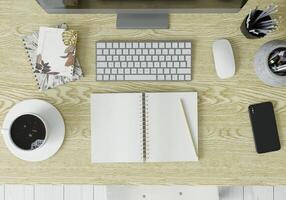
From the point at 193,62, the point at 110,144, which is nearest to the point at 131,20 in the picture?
the point at 193,62

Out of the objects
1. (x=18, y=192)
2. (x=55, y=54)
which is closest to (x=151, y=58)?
(x=55, y=54)

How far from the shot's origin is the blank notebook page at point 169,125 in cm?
107

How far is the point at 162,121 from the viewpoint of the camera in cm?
108

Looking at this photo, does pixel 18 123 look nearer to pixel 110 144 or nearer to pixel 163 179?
pixel 110 144

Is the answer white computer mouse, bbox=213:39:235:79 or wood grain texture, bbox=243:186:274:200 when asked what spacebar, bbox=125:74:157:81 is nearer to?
white computer mouse, bbox=213:39:235:79

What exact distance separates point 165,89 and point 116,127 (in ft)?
0.49

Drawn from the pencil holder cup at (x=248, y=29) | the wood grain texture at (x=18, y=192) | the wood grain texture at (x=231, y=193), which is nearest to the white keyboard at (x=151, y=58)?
the pencil holder cup at (x=248, y=29)

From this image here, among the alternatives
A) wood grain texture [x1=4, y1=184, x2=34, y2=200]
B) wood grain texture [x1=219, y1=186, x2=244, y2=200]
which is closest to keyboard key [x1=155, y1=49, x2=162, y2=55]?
wood grain texture [x1=219, y1=186, x2=244, y2=200]

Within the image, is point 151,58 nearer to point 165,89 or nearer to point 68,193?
point 165,89

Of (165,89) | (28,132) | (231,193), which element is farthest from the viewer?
(231,193)

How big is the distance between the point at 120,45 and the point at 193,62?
0.59ft

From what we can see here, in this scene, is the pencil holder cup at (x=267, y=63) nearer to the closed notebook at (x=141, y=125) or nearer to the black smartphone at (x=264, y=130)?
the black smartphone at (x=264, y=130)

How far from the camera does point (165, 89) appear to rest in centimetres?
109

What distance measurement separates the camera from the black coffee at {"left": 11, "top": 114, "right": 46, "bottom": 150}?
0.98 m
